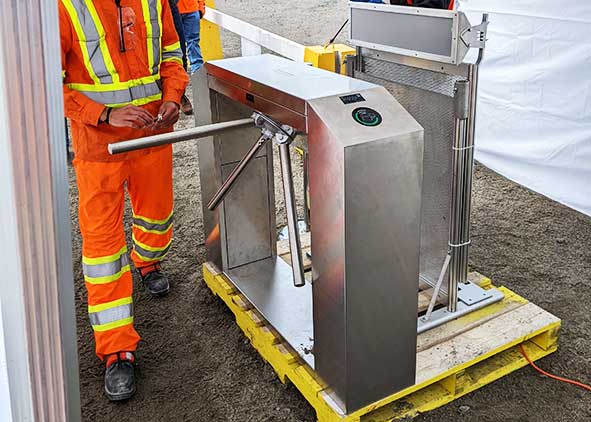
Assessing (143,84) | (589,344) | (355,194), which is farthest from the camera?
(589,344)

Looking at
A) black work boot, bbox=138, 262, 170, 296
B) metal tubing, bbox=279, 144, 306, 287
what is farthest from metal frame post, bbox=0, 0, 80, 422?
black work boot, bbox=138, 262, 170, 296

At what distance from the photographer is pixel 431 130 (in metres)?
2.36

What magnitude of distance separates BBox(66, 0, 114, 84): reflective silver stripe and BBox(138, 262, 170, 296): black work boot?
40.0 inches

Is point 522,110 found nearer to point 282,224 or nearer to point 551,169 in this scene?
point 551,169

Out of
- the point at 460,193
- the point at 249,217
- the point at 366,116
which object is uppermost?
the point at 366,116

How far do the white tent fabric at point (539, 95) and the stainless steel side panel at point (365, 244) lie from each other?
1.92 metres

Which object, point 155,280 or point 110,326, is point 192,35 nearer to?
point 155,280

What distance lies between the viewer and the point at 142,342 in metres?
2.57

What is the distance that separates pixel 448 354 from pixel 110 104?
1.37 meters

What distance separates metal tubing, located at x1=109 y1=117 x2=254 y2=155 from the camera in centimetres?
180

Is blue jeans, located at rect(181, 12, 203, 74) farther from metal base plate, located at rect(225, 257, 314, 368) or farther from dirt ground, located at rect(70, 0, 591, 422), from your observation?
metal base plate, located at rect(225, 257, 314, 368)

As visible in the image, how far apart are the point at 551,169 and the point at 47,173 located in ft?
11.0

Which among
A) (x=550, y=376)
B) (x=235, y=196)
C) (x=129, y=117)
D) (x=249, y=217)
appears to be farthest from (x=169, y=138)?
(x=550, y=376)

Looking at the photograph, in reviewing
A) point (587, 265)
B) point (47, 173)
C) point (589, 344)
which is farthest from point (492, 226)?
point (47, 173)
